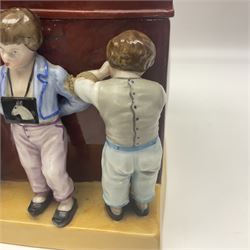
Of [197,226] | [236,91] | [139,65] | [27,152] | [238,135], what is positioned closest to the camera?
[139,65]

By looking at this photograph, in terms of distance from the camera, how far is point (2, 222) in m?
0.94

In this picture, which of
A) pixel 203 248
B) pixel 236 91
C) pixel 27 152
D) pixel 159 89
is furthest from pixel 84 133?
pixel 236 91

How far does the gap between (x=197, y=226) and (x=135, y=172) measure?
9.2 inches

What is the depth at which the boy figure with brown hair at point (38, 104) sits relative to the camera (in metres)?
0.78

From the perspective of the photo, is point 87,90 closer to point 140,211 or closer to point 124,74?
point 124,74

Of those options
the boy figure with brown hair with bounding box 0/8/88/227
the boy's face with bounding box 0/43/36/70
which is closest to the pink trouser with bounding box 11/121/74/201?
the boy figure with brown hair with bounding box 0/8/88/227

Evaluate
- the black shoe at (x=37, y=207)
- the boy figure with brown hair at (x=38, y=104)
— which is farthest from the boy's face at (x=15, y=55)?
the black shoe at (x=37, y=207)

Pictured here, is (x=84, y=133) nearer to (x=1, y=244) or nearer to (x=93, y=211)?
(x=93, y=211)

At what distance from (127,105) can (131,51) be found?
85 mm

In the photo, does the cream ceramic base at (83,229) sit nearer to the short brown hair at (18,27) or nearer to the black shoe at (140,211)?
Result: the black shoe at (140,211)

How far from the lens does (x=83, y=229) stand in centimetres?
92

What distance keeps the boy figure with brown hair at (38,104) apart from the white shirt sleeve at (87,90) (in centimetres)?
4

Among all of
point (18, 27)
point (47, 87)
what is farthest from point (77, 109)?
point (18, 27)

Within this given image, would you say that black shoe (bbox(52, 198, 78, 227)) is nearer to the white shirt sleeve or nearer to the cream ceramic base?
the cream ceramic base
